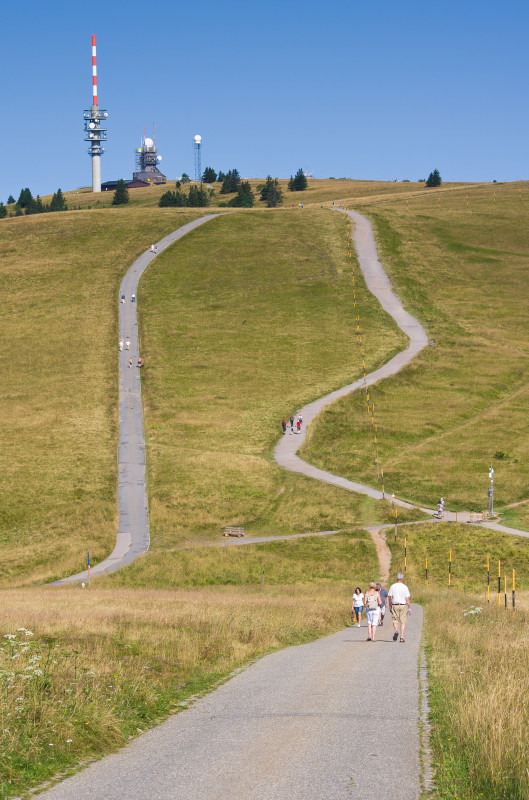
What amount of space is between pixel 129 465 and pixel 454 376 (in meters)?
36.7

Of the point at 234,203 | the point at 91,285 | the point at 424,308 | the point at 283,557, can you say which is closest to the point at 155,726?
the point at 283,557

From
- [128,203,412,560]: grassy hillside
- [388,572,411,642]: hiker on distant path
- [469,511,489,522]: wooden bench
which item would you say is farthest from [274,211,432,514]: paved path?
[388,572,411,642]: hiker on distant path

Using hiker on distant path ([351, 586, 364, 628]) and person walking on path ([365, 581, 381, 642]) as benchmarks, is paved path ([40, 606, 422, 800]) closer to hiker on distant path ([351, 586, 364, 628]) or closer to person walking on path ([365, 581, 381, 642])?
person walking on path ([365, 581, 381, 642])

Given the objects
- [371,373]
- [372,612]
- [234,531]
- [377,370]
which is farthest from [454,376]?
[372,612]

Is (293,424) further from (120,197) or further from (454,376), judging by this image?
(120,197)

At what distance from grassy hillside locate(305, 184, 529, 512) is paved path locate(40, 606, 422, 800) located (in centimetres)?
3936

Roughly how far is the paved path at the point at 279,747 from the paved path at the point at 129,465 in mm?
30326

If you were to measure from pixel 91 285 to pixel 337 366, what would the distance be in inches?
1678

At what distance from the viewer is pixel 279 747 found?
1034 centimetres

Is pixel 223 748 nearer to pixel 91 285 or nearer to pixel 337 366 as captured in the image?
pixel 337 366

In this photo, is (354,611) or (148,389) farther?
(148,389)

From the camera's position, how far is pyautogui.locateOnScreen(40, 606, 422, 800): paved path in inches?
352

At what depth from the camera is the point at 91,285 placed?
112 metres

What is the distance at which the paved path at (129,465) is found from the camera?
4641 centimetres
